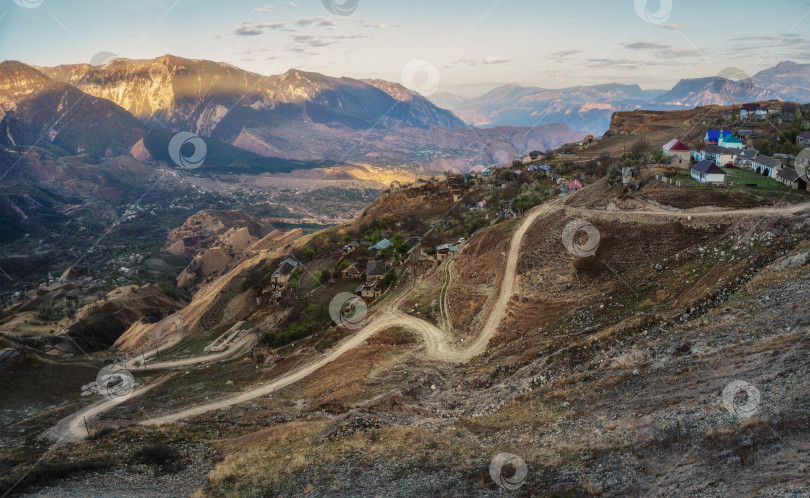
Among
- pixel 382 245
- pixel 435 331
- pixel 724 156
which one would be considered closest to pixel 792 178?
pixel 724 156

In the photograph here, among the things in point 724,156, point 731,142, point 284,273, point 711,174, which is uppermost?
point 731,142

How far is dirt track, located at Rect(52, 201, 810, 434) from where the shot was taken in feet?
96.2

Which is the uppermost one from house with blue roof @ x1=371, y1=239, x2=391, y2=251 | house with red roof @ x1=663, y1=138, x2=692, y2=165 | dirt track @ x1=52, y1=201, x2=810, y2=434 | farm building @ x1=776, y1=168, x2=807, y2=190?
house with red roof @ x1=663, y1=138, x2=692, y2=165

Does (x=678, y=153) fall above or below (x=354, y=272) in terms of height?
above

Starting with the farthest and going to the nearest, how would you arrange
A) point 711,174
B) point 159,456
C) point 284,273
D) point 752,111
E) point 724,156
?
point 752,111, point 284,273, point 724,156, point 711,174, point 159,456

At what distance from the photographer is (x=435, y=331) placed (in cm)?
3425

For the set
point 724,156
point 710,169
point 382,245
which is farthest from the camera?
point 382,245

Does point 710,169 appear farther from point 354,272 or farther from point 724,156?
point 354,272

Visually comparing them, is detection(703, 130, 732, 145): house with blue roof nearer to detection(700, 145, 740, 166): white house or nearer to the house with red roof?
detection(700, 145, 740, 166): white house

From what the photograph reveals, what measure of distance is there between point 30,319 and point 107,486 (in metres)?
59.1

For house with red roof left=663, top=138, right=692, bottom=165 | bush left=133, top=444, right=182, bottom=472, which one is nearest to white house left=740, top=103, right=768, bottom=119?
house with red roof left=663, top=138, right=692, bottom=165

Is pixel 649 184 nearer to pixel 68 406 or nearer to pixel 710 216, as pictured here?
pixel 710 216

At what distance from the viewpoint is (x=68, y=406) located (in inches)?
1256

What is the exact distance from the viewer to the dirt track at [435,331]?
29.3 m
